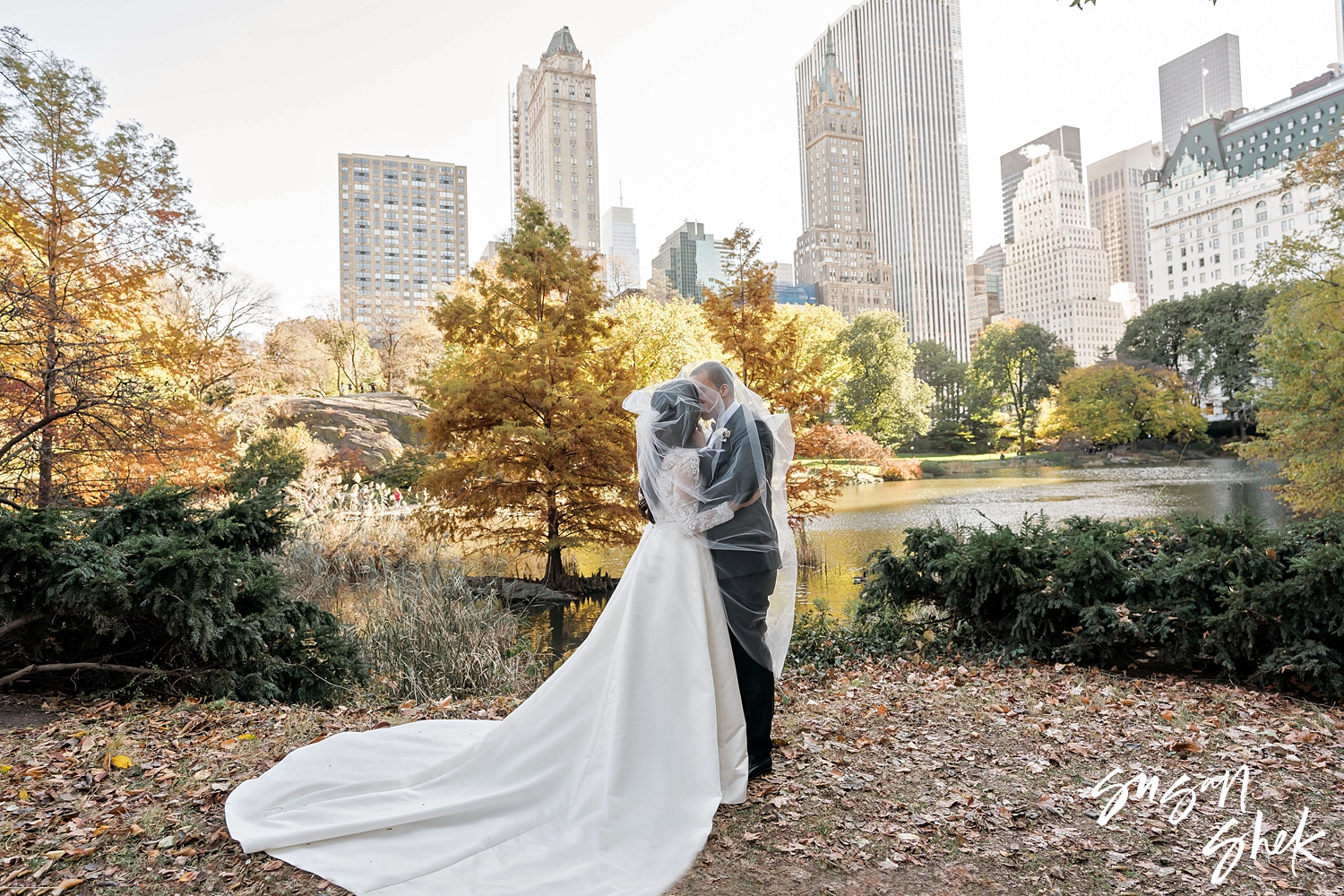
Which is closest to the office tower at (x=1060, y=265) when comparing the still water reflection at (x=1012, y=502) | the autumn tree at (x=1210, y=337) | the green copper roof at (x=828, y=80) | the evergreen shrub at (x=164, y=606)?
the green copper roof at (x=828, y=80)

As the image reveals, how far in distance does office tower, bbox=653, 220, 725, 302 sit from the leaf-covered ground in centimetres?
12497

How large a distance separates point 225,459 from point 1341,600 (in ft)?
34.4

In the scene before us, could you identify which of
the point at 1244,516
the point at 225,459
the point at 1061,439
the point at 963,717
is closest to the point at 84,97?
the point at 225,459

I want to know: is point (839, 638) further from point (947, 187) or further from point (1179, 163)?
point (947, 187)

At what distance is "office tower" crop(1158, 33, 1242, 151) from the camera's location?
164375 mm

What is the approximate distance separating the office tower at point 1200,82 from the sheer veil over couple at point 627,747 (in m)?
199

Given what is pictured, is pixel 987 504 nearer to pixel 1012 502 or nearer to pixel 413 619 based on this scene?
pixel 1012 502

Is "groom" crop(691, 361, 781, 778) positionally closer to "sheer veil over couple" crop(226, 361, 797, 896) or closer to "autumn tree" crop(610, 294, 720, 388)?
"sheer veil over couple" crop(226, 361, 797, 896)

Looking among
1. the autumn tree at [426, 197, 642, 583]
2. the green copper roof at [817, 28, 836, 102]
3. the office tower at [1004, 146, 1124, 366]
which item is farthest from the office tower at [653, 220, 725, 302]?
the autumn tree at [426, 197, 642, 583]

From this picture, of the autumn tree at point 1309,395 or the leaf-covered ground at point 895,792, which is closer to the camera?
the leaf-covered ground at point 895,792

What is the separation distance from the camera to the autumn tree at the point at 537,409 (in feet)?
32.6

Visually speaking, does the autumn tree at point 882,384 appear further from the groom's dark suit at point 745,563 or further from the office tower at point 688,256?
the office tower at point 688,256

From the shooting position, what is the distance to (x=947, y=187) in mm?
126000

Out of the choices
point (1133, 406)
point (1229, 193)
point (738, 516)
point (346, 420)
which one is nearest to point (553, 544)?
point (738, 516)
